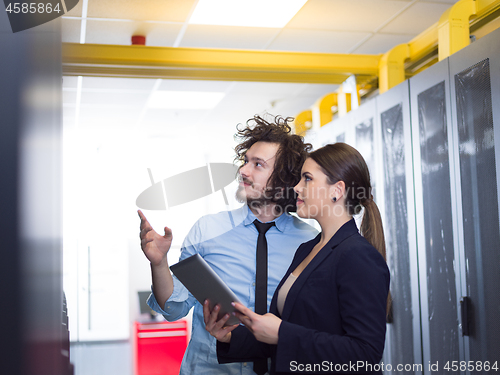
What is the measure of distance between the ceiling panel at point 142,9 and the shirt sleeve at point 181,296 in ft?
6.03

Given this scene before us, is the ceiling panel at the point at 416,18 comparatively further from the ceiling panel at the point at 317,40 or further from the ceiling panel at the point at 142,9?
the ceiling panel at the point at 142,9

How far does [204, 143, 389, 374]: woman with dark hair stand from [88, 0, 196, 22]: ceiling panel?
194 cm

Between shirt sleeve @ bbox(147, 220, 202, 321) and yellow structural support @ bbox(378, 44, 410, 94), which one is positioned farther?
yellow structural support @ bbox(378, 44, 410, 94)

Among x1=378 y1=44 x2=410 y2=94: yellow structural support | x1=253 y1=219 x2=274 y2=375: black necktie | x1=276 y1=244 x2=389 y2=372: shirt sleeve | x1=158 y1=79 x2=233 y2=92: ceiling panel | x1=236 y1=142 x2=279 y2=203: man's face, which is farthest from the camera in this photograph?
x1=158 y1=79 x2=233 y2=92: ceiling panel

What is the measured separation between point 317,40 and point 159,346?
3.40 metres

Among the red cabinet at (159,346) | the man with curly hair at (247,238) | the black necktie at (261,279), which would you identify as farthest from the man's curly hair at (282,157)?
the red cabinet at (159,346)

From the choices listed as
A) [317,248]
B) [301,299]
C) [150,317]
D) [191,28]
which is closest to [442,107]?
[317,248]

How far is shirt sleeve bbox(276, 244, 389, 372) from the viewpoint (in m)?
1.02

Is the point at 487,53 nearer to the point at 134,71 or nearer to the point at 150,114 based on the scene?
the point at 134,71

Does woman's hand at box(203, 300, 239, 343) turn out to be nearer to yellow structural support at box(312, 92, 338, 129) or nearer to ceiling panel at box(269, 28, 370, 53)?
yellow structural support at box(312, 92, 338, 129)

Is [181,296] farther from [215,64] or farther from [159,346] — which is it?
[159,346]

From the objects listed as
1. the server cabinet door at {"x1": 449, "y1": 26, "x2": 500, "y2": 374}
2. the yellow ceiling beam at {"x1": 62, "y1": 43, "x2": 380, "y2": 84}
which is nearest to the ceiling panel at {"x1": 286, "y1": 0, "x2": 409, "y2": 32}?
the yellow ceiling beam at {"x1": 62, "y1": 43, "x2": 380, "y2": 84}

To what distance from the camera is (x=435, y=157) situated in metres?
1.90

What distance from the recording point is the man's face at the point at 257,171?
1529mm
